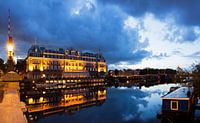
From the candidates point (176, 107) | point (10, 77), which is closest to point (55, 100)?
point (176, 107)

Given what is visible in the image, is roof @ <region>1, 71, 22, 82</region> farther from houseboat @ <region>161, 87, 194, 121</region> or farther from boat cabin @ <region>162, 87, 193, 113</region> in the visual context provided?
boat cabin @ <region>162, 87, 193, 113</region>

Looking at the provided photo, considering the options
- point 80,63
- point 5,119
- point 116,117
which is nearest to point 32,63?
point 80,63

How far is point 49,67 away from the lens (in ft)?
463

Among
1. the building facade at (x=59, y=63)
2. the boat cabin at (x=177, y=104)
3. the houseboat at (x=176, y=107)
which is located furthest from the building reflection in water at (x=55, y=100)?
the boat cabin at (x=177, y=104)

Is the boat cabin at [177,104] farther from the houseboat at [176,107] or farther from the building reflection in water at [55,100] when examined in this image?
the building reflection in water at [55,100]

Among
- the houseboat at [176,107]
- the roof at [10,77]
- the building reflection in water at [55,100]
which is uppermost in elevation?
the roof at [10,77]

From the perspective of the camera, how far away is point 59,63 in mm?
147250

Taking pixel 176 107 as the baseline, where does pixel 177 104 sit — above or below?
above

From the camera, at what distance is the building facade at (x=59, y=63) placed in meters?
134

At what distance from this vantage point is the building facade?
438 feet

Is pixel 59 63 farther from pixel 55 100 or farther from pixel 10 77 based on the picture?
pixel 10 77

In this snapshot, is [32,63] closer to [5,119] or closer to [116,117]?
[116,117]

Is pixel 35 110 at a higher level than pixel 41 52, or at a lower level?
lower

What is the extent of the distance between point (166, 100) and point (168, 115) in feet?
7.02
